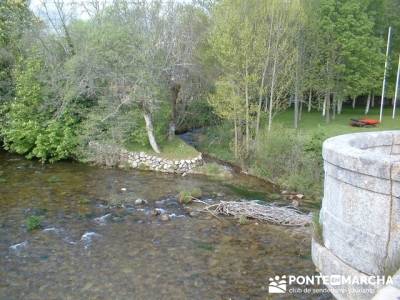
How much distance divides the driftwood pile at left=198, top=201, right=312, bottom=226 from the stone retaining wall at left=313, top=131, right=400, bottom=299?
29.0 feet

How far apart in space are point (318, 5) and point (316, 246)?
2787 centimetres

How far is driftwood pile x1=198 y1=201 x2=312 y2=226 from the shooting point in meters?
14.8

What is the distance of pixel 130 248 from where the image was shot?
1291 centimetres

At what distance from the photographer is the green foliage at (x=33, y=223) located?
46.1 ft

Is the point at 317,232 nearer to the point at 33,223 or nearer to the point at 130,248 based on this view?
the point at 130,248

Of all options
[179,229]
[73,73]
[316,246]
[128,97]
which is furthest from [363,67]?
[316,246]

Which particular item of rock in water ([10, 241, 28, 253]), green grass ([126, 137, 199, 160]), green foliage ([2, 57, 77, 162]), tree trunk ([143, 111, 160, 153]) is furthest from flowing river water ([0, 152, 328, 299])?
tree trunk ([143, 111, 160, 153])

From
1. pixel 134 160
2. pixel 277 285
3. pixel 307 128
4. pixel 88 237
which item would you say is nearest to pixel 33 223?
pixel 88 237

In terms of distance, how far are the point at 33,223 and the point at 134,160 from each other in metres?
9.33

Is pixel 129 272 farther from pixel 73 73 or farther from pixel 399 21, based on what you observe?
pixel 399 21

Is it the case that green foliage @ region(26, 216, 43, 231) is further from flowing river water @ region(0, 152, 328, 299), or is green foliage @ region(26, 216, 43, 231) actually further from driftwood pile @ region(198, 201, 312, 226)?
driftwood pile @ region(198, 201, 312, 226)

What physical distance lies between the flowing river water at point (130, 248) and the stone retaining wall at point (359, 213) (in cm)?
528

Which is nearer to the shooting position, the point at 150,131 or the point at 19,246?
the point at 19,246

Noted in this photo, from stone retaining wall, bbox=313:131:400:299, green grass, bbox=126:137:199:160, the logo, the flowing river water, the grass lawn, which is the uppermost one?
stone retaining wall, bbox=313:131:400:299
